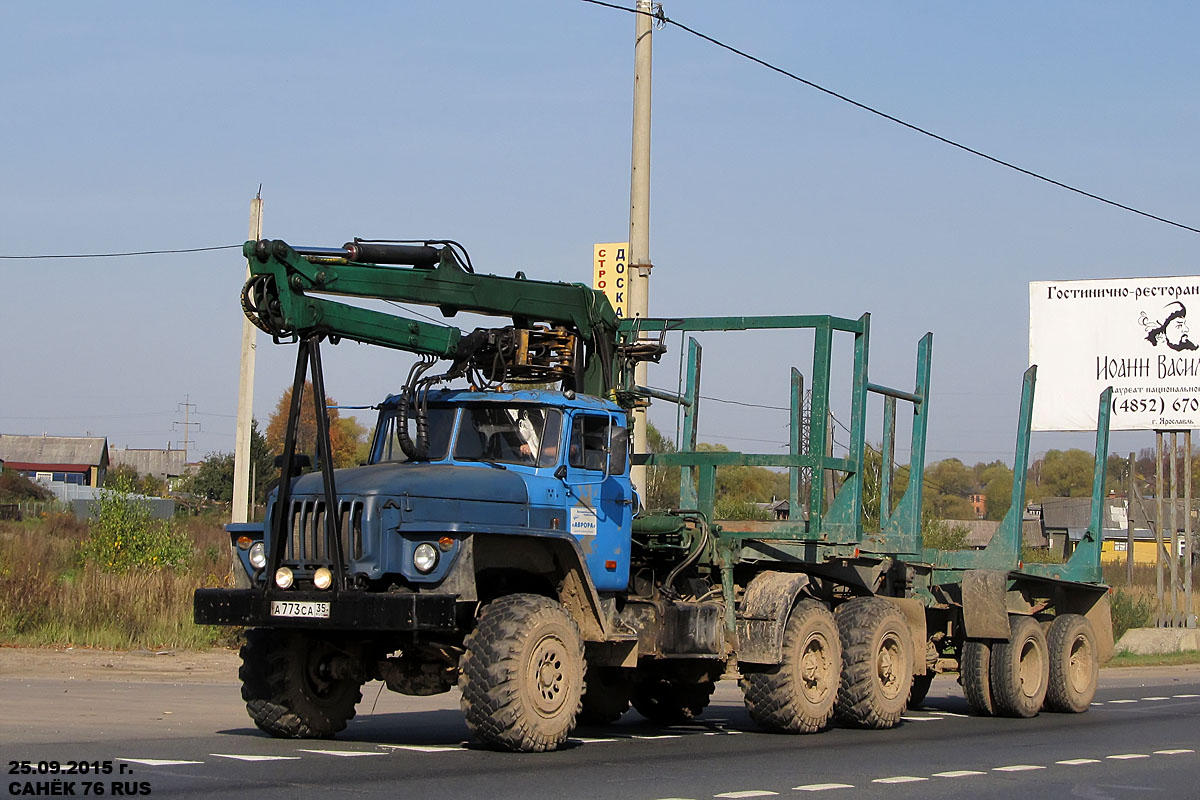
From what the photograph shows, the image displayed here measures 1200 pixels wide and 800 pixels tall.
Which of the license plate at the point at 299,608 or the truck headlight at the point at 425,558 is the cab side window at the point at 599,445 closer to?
the truck headlight at the point at 425,558

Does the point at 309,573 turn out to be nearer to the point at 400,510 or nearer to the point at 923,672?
the point at 400,510

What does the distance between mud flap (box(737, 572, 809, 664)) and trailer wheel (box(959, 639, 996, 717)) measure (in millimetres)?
3827

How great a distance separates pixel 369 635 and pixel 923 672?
7.55 meters

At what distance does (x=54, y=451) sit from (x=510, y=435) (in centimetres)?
12490

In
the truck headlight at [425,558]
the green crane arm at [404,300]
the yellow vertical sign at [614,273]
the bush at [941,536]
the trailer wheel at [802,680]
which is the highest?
the yellow vertical sign at [614,273]

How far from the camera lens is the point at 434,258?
13.2 metres

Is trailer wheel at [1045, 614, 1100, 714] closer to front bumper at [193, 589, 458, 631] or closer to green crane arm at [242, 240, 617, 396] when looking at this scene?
green crane arm at [242, 240, 617, 396]

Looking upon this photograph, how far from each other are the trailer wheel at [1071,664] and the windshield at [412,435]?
9239mm

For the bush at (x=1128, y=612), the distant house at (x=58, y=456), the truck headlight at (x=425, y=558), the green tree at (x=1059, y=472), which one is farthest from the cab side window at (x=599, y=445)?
the distant house at (x=58, y=456)

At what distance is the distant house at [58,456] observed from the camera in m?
126

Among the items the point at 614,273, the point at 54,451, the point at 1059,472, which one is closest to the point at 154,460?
the point at 54,451

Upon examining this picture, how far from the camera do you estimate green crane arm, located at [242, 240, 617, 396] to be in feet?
38.8

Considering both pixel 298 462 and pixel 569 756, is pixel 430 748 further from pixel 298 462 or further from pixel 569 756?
pixel 298 462

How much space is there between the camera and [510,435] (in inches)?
514
